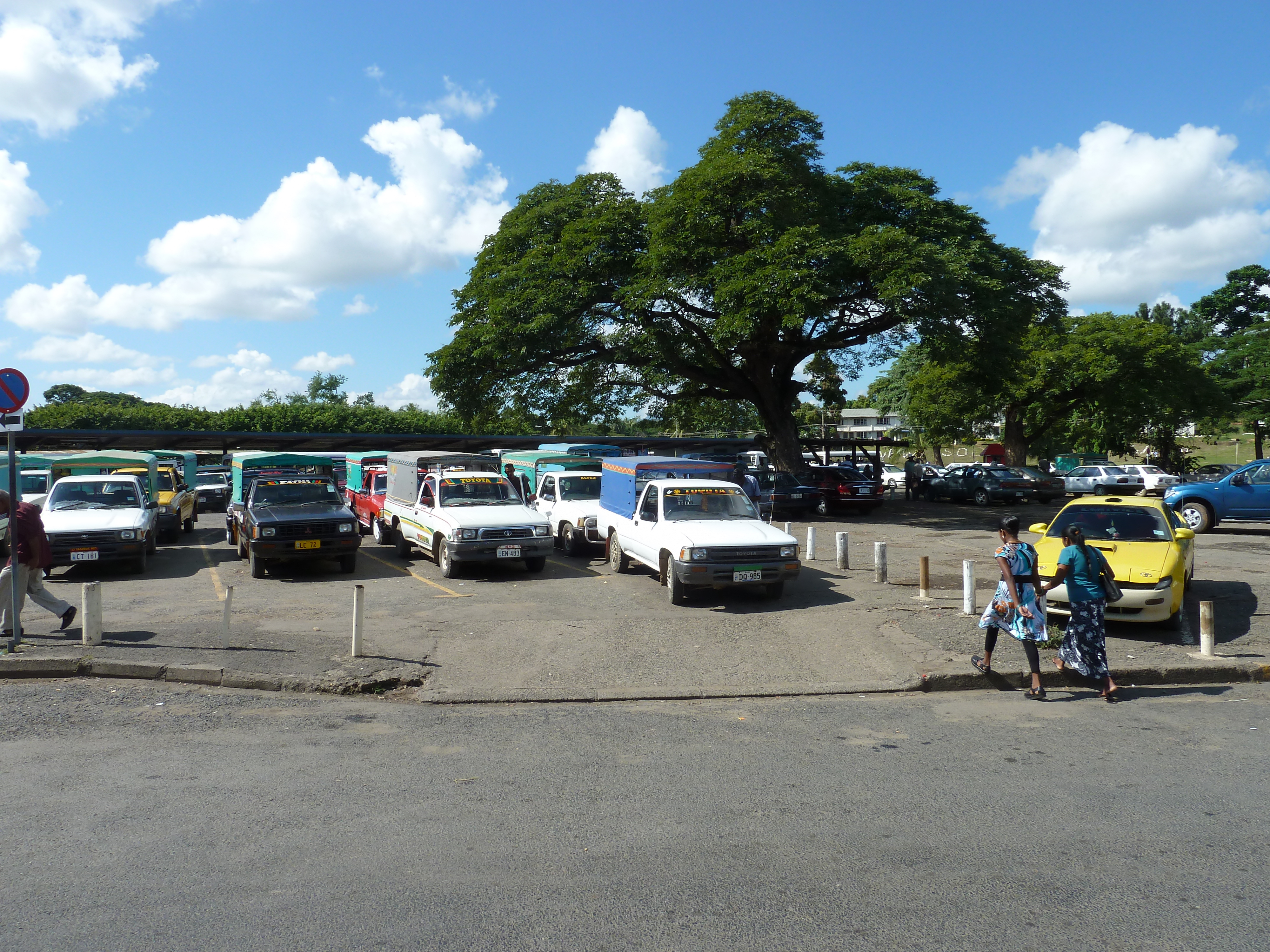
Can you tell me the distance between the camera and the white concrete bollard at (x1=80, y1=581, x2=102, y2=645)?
911 cm

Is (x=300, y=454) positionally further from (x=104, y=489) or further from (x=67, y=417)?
(x=67, y=417)

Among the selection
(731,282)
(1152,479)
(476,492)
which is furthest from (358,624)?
(1152,479)

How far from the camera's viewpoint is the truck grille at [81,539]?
14.2m

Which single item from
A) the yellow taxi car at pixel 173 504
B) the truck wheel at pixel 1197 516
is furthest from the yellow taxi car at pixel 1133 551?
the yellow taxi car at pixel 173 504

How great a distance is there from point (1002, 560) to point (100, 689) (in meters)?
8.49

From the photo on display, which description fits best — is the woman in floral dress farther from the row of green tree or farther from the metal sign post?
the row of green tree

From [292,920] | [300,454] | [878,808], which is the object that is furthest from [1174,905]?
[300,454]

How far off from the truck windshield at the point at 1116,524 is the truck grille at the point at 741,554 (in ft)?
11.4

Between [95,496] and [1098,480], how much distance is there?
35.8m

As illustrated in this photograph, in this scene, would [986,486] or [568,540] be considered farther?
[986,486]

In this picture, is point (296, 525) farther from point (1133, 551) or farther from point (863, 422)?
point (863, 422)

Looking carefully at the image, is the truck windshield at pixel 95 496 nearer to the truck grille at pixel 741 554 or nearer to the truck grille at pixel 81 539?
the truck grille at pixel 81 539

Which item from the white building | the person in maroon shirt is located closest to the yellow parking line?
the person in maroon shirt

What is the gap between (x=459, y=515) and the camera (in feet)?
49.1
